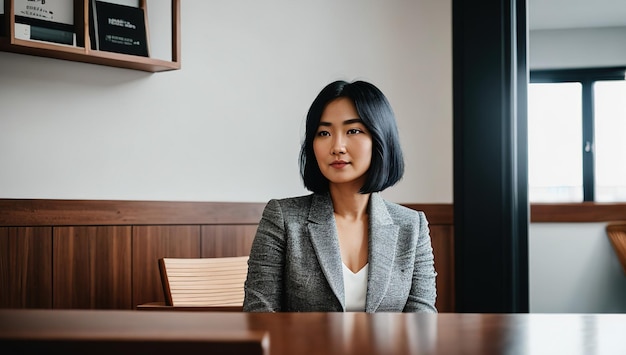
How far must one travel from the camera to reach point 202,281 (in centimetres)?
287

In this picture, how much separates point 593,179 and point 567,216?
0.25m

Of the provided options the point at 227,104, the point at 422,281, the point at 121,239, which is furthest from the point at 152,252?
the point at 422,281

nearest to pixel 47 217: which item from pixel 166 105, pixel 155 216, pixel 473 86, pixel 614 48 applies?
pixel 155 216

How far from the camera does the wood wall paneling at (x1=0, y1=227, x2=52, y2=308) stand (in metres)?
2.70

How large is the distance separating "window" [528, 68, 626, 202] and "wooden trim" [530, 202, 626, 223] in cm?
5

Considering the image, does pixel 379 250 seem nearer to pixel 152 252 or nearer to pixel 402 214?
pixel 402 214

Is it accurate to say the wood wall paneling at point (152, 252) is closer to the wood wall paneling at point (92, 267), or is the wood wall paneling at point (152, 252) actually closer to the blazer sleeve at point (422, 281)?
the wood wall paneling at point (92, 267)

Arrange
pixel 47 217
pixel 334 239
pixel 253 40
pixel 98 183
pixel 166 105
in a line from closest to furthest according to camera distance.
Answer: pixel 334 239 → pixel 47 217 → pixel 98 183 → pixel 166 105 → pixel 253 40

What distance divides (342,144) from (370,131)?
92 mm

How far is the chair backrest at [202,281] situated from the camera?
2.77 metres

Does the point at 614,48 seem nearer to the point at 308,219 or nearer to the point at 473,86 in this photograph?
the point at 473,86

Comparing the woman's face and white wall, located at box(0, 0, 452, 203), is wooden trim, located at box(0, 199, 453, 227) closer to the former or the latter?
white wall, located at box(0, 0, 452, 203)

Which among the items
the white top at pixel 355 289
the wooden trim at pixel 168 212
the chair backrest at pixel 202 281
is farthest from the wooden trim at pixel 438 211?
the white top at pixel 355 289

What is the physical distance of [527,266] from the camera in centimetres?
379
